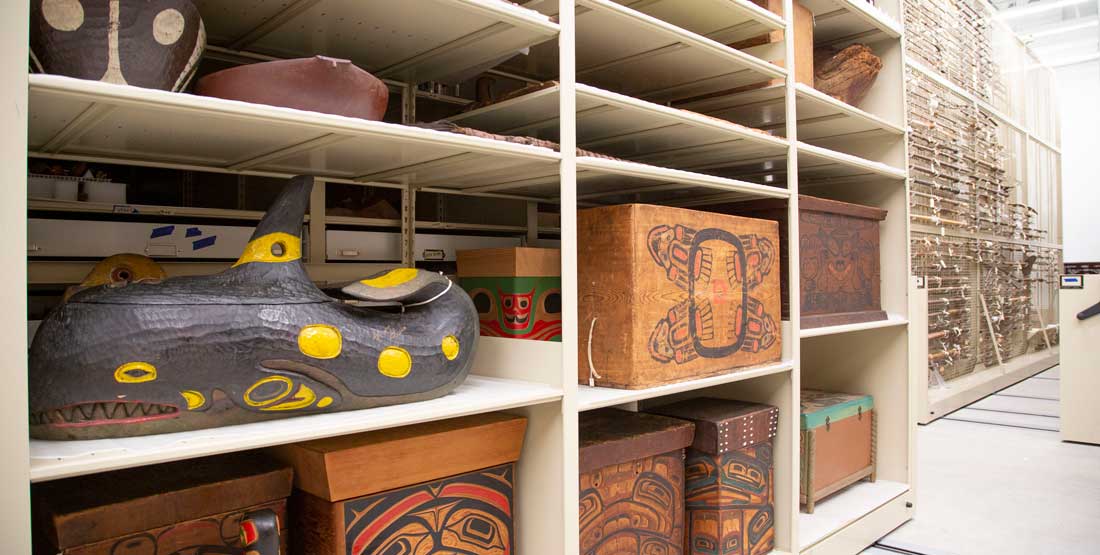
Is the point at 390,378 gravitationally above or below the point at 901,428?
above

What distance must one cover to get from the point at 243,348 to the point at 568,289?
71 centimetres

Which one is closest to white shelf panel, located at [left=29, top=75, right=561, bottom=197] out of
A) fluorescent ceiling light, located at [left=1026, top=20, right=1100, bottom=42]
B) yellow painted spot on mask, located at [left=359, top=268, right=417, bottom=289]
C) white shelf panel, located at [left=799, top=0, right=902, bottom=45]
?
yellow painted spot on mask, located at [left=359, top=268, right=417, bottom=289]

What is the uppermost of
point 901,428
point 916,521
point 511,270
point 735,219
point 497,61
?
point 497,61

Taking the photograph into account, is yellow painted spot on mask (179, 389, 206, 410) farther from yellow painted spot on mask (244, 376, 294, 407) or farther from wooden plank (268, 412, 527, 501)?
wooden plank (268, 412, 527, 501)

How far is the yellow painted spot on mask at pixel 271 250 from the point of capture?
1.36m

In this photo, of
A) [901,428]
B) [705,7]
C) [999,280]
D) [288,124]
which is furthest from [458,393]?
[999,280]

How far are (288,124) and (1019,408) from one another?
622cm

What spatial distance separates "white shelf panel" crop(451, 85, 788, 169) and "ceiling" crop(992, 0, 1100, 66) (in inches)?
284

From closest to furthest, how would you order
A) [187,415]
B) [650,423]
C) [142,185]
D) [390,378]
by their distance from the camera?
1. [187,415]
2. [390,378]
3. [142,185]
4. [650,423]

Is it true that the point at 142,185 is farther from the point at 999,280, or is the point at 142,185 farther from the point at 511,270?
the point at 999,280

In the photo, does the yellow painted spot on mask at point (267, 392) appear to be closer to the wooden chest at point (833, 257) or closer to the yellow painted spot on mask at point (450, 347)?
the yellow painted spot on mask at point (450, 347)

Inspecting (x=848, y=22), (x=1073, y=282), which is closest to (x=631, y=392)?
(x=848, y=22)

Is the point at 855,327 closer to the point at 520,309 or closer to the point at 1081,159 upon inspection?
the point at 520,309

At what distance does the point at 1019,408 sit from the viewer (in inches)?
223
